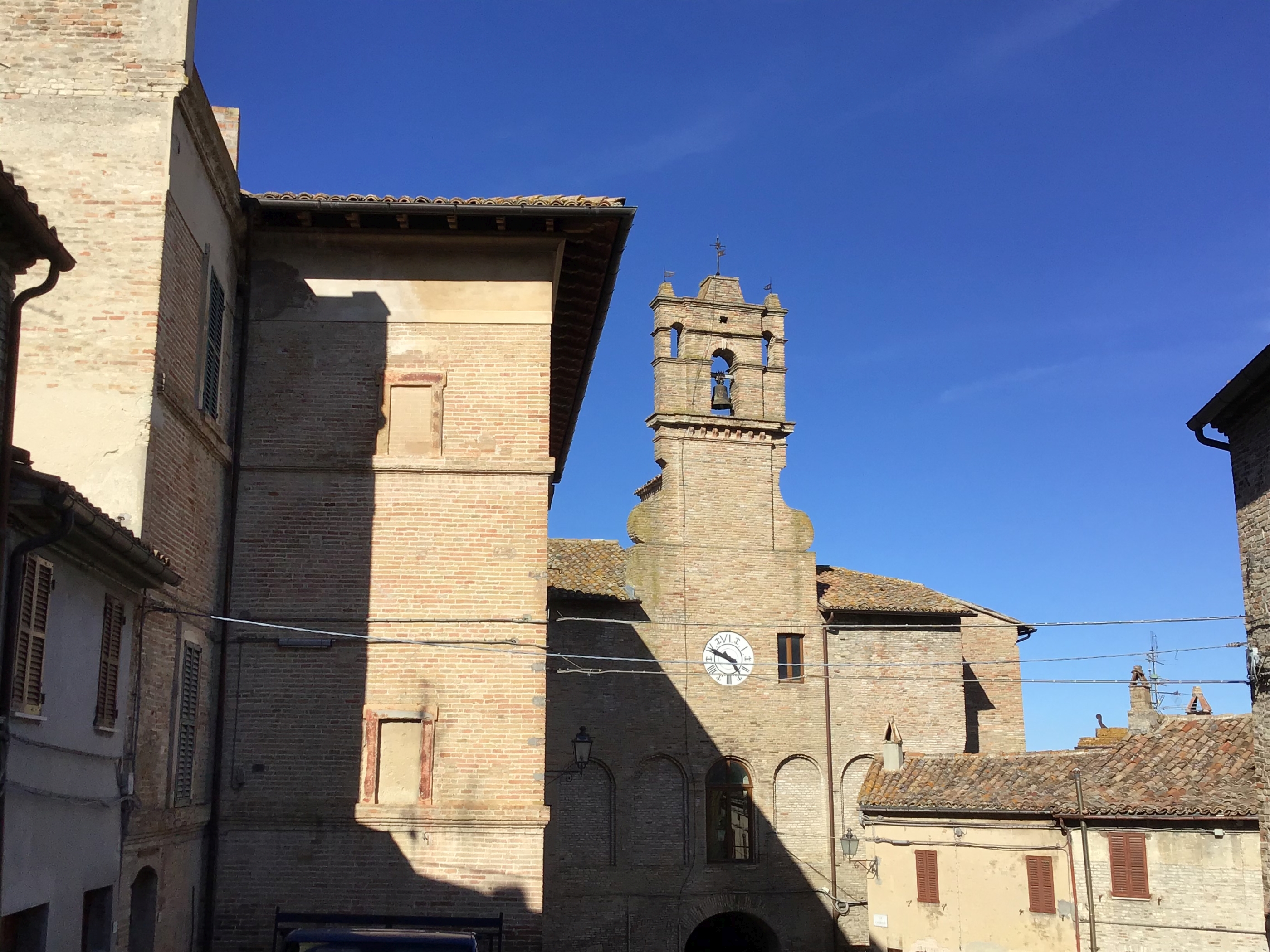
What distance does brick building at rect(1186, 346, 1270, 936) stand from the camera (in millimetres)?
13812

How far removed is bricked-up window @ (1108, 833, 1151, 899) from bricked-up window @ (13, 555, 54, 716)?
18.8m

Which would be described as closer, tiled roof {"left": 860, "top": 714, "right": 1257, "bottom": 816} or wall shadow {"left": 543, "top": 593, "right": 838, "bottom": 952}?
tiled roof {"left": 860, "top": 714, "right": 1257, "bottom": 816}

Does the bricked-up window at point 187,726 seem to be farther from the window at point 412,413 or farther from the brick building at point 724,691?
the brick building at point 724,691

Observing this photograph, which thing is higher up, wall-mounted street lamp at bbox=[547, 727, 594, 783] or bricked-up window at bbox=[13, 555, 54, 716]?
bricked-up window at bbox=[13, 555, 54, 716]

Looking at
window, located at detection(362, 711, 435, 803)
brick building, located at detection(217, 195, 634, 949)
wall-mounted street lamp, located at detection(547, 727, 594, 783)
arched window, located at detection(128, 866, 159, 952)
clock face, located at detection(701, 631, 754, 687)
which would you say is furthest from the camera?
clock face, located at detection(701, 631, 754, 687)

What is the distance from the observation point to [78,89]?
1223cm

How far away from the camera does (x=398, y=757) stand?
13945 mm

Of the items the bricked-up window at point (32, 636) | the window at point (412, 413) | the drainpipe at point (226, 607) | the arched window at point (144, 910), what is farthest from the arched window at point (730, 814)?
the bricked-up window at point (32, 636)

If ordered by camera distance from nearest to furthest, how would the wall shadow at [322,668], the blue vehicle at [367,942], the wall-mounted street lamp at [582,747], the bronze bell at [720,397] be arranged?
1. the blue vehicle at [367,942]
2. the wall shadow at [322,668]
3. the wall-mounted street lamp at [582,747]
4. the bronze bell at [720,397]

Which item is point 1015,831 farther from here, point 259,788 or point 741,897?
point 259,788

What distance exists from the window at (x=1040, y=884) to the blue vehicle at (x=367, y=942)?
16.2 m

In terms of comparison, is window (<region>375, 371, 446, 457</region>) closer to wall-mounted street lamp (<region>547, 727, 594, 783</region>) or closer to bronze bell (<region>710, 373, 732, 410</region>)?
wall-mounted street lamp (<region>547, 727, 594, 783</region>)

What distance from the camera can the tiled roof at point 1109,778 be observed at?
21.3 metres

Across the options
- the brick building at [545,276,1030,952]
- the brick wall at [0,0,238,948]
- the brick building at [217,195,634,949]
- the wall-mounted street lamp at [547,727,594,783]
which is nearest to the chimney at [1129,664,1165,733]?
the brick building at [545,276,1030,952]
